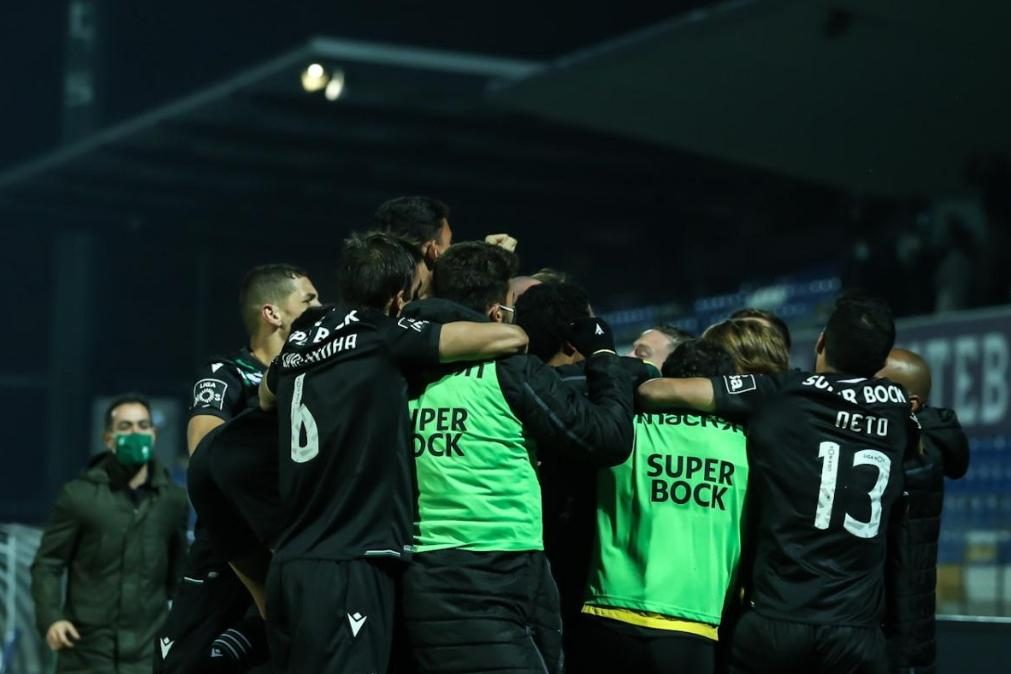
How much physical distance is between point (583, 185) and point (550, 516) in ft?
50.6

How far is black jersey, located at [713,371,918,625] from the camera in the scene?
4.85 metres

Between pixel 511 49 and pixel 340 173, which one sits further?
pixel 511 49

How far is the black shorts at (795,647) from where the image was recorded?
4.82 meters

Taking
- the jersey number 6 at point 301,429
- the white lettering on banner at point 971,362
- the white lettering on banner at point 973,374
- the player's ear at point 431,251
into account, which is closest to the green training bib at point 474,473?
the jersey number 6 at point 301,429

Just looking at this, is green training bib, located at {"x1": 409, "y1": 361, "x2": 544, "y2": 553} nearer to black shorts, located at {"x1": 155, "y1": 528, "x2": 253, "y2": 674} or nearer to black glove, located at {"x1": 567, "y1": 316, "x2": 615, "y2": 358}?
black glove, located at {"x1": 567, "y1": 316, "x2": 615, "y2": 358}

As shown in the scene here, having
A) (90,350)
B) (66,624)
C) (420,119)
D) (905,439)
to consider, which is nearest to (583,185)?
(420,119)

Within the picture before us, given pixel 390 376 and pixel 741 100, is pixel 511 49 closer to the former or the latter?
pixel 741 100

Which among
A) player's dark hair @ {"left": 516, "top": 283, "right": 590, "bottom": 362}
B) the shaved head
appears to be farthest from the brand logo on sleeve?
the shaved head

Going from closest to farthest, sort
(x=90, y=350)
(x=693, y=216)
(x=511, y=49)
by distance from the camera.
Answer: (x=693, y=216)
(x=511, y=49)
(x=90, y=350)

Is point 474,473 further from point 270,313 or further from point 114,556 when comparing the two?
point 114,556

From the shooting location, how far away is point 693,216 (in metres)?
19.6

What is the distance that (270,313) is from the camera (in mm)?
5840

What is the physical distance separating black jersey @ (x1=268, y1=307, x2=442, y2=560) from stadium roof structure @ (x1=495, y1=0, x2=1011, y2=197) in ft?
29.5

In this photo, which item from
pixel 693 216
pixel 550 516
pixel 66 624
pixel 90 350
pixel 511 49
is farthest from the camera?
pixel 90 350
